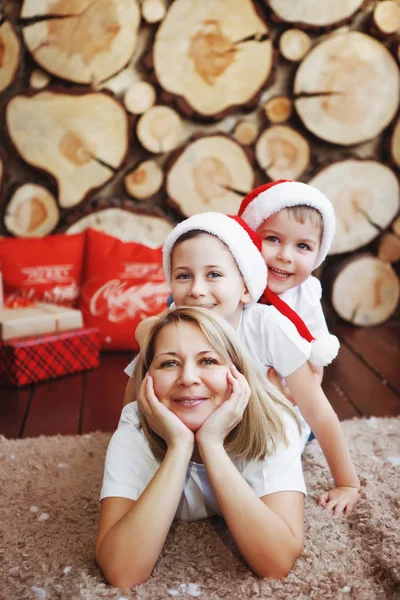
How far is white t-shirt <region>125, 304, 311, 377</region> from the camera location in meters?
1.25

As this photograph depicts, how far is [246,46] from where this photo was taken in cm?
236

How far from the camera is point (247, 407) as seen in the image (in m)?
1.11

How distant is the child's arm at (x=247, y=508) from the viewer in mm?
964

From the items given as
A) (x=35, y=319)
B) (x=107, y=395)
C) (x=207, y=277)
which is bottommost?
(x=107, y=395)

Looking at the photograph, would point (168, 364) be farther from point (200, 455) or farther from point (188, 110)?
point (188, 110)

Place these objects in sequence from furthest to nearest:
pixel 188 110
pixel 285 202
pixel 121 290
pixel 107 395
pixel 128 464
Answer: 1. pixel 188 110
2. pixel 121 290
3. pixel 107 395
4. pixel 285 202
5. pixel 128 464

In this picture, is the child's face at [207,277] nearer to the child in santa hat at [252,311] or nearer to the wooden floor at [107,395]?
the child in santa hat at [252,311]

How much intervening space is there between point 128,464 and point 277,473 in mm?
247

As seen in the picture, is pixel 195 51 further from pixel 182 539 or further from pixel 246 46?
pixel 182 539

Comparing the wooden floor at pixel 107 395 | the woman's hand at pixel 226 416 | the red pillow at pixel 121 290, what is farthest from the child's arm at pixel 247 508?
the red pillow at pixel 121 290

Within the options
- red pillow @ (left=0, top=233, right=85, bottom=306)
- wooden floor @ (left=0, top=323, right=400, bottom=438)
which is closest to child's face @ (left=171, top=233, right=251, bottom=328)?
wooden floor @ (left=0, top=323, right=400, bottom=438)

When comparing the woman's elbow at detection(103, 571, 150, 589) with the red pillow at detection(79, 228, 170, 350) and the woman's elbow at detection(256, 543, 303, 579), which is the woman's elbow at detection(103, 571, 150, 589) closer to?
the woman's elbow at detection(256, 543, 303, 579)

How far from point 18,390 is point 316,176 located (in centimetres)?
135

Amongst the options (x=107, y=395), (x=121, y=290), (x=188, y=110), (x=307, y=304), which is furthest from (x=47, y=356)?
(x=188, y=110)
